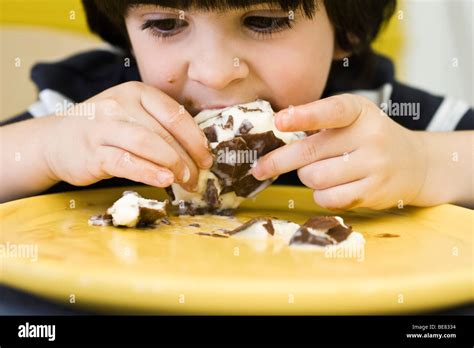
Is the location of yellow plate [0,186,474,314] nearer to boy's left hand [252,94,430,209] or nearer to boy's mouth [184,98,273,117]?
boy's left hand [252,94,430,209]

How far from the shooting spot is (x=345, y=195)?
0.87m

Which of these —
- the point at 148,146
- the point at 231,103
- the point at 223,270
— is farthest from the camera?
the point at 231,103

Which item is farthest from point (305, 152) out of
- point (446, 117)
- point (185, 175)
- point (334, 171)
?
point (446, 117)

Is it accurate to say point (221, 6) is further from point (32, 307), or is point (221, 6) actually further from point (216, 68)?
point (32, 307)

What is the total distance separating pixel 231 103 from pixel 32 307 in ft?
1.52

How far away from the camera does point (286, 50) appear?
1.00 meters

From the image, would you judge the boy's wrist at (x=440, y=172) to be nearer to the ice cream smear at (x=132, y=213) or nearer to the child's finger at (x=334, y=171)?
the child's finger at (x=334, y=171)

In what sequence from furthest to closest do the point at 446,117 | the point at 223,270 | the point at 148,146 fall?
the point at 446,117, the point at 148,146, the point at 223,270

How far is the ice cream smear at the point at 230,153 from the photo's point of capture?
0.89 meters

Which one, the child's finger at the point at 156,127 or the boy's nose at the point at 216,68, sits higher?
the boy's nose at the point at 216,68

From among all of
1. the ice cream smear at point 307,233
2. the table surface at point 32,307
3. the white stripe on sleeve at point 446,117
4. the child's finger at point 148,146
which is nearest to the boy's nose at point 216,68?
the child's finger at point 148,146

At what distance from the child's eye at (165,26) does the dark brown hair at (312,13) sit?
0.04m

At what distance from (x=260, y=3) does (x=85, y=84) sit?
1.94ft
